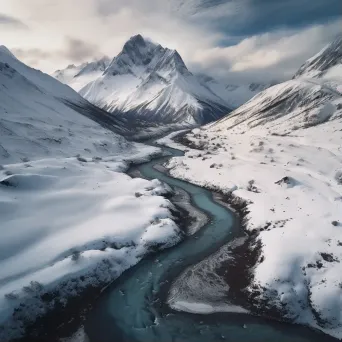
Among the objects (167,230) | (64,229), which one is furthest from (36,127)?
(167,230)

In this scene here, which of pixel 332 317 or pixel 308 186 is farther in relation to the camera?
pixel 308 186

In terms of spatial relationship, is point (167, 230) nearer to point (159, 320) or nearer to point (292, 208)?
point (159, 320)

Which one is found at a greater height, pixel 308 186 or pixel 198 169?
pixel 198 169

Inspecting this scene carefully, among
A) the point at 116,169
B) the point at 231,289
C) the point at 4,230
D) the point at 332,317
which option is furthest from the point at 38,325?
the point at 116,169

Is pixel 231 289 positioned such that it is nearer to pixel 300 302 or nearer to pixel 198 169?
pixel 300 302

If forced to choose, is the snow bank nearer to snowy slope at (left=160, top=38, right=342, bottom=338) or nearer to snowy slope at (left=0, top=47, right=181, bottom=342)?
snowy slope at (left=0, top=47, right=181, bottom=342)

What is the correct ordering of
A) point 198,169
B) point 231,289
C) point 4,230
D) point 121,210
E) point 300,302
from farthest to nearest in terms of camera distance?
1. point 198,169
2. point 121,210
3. point 4,230
4. point 231,289
5. point 300,302

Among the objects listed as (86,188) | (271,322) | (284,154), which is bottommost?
(271,322)
